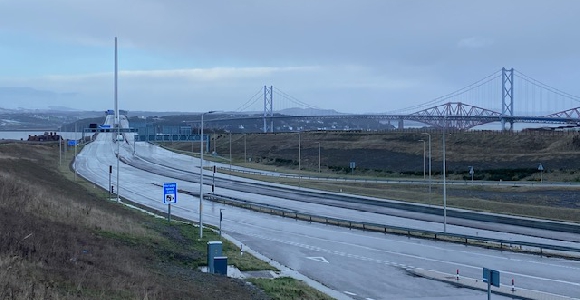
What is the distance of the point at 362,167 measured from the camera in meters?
102

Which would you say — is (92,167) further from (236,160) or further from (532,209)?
(532,209)

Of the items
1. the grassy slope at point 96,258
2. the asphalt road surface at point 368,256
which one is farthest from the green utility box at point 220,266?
the asphalt road surface at point 368,256

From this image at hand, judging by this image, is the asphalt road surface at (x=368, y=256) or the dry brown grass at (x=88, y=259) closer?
the dry brown grass at (x=88, y=259)

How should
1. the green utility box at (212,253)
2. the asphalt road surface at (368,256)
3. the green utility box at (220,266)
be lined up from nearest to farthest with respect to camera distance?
the green utility box at (220,266), the green utility box at (212,253), the asphalt road surface at (368,256)

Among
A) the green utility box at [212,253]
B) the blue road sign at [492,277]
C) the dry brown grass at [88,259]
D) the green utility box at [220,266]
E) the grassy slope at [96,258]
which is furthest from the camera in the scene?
the green utility box at [212,253]

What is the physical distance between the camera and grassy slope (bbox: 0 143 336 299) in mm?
14812

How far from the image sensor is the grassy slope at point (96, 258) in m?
14.8

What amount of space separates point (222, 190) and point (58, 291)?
2172 inches

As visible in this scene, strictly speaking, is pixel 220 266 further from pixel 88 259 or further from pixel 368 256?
pixel 368 256

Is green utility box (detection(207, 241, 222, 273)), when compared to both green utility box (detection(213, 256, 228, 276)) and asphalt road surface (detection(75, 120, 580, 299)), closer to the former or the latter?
green utility box (detection(213, 256, 228, 276))

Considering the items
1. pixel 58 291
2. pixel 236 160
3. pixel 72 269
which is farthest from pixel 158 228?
pixel 236 160

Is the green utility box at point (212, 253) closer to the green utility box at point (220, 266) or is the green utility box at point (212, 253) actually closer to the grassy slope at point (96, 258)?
the green utility box at point (220, 266)

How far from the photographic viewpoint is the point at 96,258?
1959 centimetres

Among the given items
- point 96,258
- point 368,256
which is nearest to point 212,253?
point 96,258
